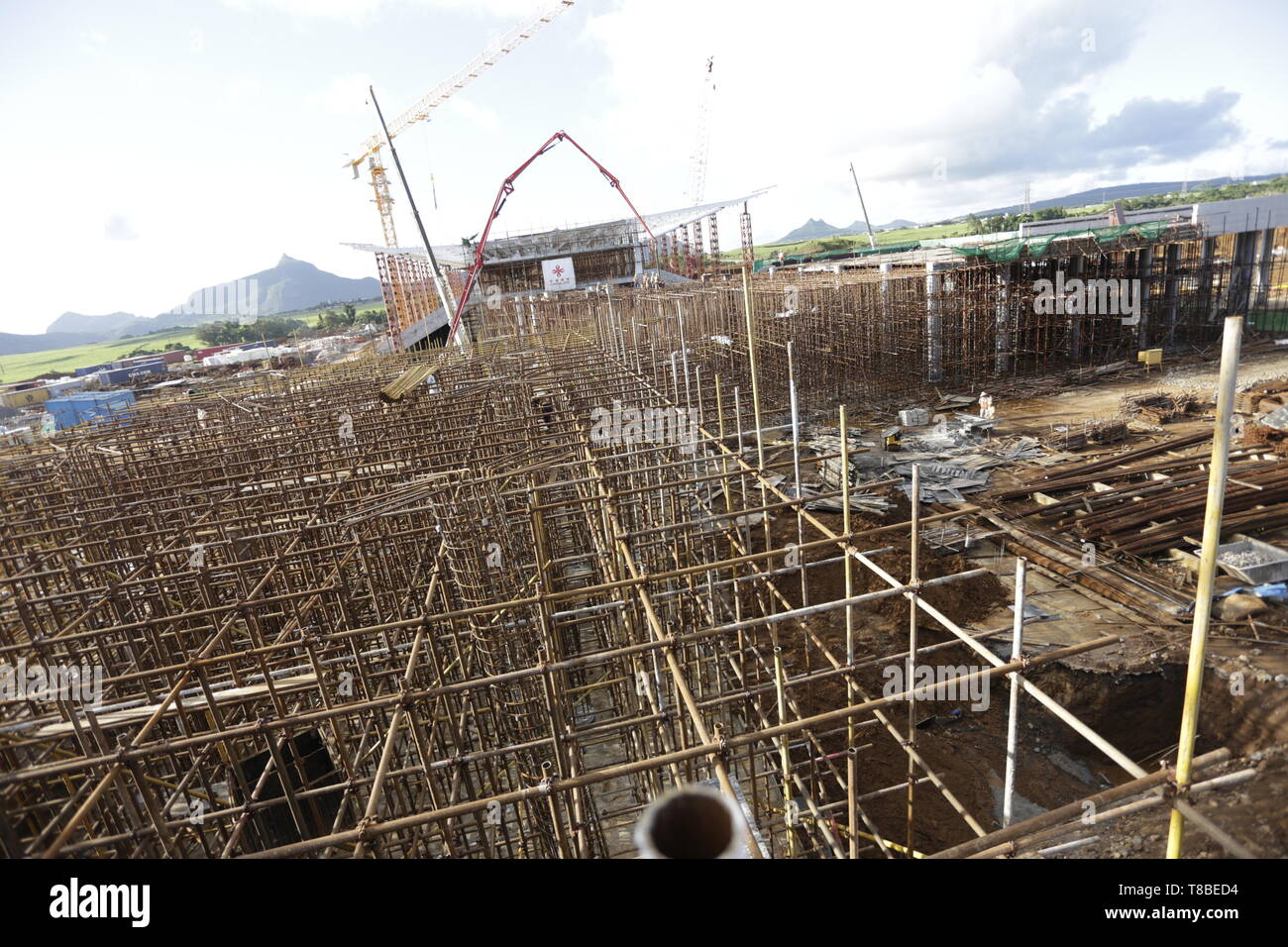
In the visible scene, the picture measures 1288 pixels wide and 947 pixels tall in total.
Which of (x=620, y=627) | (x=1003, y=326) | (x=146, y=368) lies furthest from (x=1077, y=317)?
(x=146, y=368)

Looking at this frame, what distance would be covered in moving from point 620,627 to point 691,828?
26.3 ft

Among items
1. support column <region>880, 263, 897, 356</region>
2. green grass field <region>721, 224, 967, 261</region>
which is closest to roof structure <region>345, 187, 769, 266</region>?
green grass field <region>721, 224, 967, 261</region>

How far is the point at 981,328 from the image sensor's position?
24250 millimetres

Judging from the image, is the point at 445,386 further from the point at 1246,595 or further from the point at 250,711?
the point at 1246,595

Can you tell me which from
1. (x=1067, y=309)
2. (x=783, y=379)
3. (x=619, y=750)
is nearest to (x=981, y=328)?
(x=1067, y=309)

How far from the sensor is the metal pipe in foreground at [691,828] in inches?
45.3

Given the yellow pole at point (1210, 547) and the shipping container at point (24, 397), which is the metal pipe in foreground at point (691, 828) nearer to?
the yellow pole at point (1210, 547)

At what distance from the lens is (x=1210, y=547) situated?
248 cm

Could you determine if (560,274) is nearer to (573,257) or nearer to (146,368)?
(573,257)

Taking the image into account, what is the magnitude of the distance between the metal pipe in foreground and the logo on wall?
187 feet

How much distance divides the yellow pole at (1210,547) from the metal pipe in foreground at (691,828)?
78.8 inches

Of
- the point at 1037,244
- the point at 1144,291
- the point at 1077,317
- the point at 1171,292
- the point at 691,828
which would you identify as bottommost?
the point at 1077,317

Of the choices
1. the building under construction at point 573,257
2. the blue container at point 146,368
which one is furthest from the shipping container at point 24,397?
the building under construction at point 573,257
